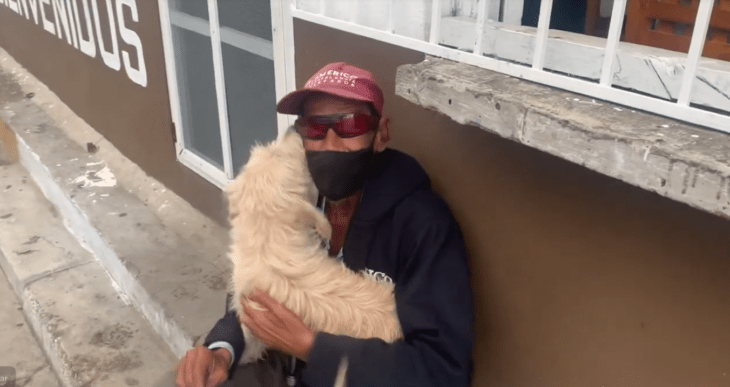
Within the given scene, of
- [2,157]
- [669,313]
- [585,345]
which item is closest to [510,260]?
[585,345]

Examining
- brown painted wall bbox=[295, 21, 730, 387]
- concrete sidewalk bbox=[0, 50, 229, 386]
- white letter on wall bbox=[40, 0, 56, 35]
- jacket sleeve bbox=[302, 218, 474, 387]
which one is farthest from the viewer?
white letter on wall bbox=[40, 0, 56, 35]

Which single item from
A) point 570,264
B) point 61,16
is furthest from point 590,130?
point 61,16

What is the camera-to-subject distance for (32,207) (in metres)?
4.75

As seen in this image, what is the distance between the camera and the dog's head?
1.70m

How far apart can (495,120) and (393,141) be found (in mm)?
777

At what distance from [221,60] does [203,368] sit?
202 centimetres

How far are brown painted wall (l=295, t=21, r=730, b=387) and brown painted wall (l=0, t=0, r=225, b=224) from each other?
206 centimetres

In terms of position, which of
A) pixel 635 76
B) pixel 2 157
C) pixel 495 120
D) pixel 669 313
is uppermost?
pixel 635 76

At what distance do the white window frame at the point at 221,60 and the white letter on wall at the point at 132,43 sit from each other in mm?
401

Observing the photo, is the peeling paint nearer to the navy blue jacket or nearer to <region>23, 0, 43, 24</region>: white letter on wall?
<region>23, 0, 43, 24</region>: white letter on wall

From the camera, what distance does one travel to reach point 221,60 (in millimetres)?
3418

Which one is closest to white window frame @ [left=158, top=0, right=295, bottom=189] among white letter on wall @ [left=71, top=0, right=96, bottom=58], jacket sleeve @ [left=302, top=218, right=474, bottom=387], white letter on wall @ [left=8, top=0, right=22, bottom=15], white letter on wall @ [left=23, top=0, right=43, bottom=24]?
jacket sleeve @ [left=302, top=218, right=474, bottom=387]

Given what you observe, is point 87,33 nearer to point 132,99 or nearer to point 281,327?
point 132,99

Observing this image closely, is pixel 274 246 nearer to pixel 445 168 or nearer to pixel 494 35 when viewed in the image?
pixel 445 168
